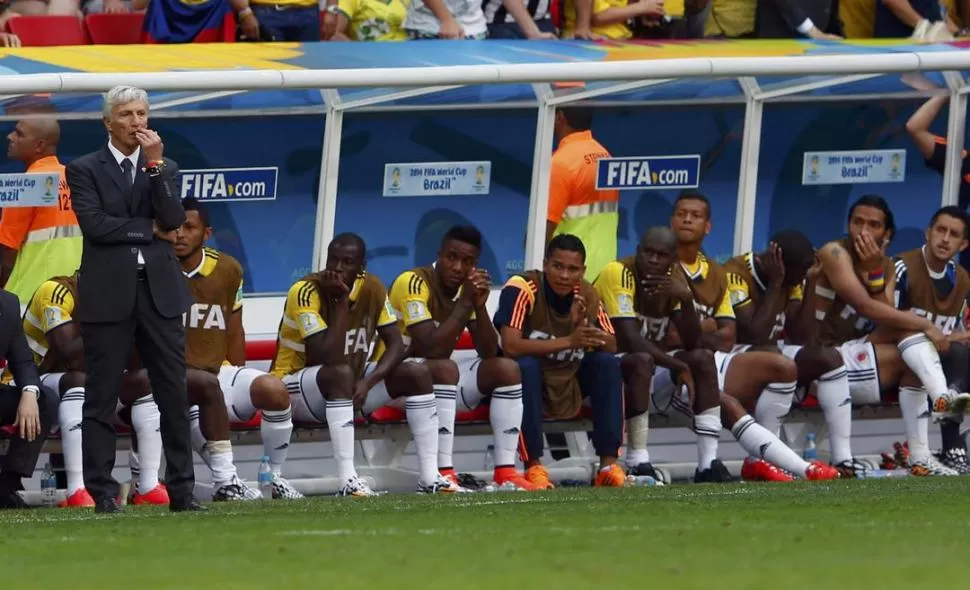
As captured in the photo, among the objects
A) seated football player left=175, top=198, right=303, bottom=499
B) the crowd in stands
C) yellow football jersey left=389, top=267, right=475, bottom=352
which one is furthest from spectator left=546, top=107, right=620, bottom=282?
seated football player left=175, top=198, right=303, bottom=499

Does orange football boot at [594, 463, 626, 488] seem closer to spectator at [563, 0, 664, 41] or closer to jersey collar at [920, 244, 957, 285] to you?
jersey collar at [920, 244, 957, 285]

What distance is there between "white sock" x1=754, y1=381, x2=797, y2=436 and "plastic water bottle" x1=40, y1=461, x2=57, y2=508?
3.89 meters

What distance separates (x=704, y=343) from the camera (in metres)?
12.7

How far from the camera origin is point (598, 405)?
39.5ft

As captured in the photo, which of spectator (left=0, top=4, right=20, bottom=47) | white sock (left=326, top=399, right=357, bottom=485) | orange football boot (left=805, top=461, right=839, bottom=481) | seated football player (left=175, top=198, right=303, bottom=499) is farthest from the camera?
spectator (left=0, top=4, right=20, bottom=47)

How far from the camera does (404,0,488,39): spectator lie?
1372 cm

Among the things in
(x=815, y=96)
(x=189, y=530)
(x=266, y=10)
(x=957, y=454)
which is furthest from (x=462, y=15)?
(x=189, y=530)

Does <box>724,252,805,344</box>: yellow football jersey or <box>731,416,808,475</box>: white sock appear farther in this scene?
<box>724,252,805,344</box>: yellow football jersey

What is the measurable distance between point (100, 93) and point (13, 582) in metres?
5.46

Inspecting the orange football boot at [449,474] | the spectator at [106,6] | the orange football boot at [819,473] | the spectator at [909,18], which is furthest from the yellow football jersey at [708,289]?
the spectator at [106,6]

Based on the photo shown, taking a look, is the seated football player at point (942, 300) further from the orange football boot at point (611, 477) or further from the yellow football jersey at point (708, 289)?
the orange football boot at point (611, 477)

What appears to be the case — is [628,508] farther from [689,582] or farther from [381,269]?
[381,269]

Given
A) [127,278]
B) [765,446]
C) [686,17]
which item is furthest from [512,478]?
[686,17]

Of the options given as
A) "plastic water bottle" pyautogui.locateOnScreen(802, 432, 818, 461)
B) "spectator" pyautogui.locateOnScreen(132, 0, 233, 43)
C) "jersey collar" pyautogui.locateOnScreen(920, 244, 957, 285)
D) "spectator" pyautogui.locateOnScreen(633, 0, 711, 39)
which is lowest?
"plastic water bottle" pyautogui.locateOnScreen(802, 432, 818, 461)
